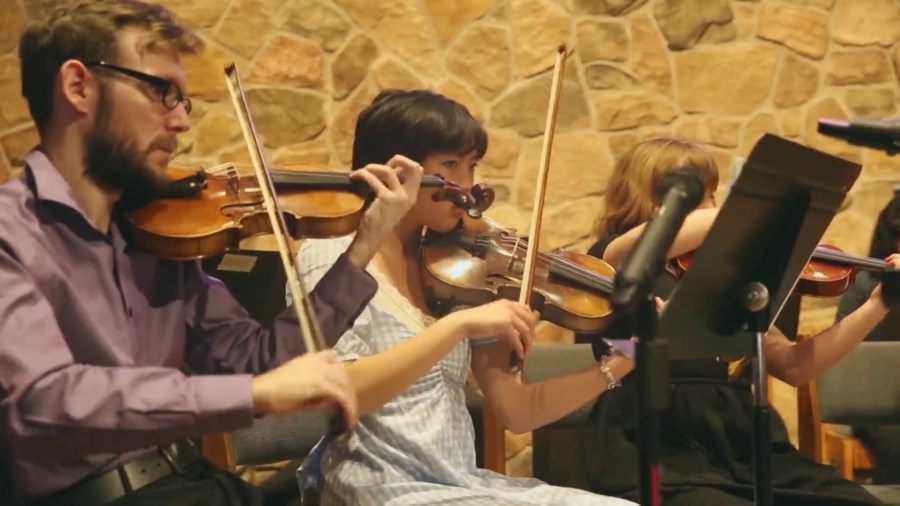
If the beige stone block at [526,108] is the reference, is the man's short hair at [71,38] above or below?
below

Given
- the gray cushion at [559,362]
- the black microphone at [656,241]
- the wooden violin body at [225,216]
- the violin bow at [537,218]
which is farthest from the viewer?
the gray cushion at [559,362]

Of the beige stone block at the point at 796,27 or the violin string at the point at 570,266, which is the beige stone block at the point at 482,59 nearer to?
the beige stone block at the point at 796,27

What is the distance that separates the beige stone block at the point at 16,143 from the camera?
291cm

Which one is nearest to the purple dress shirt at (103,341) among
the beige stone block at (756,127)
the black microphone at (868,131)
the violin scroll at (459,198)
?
the violin scroll at (459,198)

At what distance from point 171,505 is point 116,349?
0.21 meters

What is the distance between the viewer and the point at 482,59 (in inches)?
125

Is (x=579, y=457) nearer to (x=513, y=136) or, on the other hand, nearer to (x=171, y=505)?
(x=513, y=136)

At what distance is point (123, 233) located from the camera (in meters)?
1.35

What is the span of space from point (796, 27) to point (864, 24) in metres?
0.24

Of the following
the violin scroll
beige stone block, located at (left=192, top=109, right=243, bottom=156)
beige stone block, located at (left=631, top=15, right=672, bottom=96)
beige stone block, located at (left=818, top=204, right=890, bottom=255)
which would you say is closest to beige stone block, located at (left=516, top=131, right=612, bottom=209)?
beige stone block, located at (left=631, top=15, right=672, bottom=96)

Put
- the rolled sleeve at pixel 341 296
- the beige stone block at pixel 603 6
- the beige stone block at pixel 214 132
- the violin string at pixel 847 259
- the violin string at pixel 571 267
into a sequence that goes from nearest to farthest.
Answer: the rolled sleeve at pixel 341 296
the violin string at pixel 571 267
the violin string at pixel 847 259
the beige stone block at pixel 214 132
the beige stone block at pixel 603 6

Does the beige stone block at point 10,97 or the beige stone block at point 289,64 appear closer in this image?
the beige stone block at point 10,97

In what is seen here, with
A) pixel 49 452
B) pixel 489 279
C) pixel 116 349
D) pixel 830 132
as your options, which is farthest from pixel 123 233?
pixel 830 132

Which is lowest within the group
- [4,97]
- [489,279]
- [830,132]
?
[489,279]
